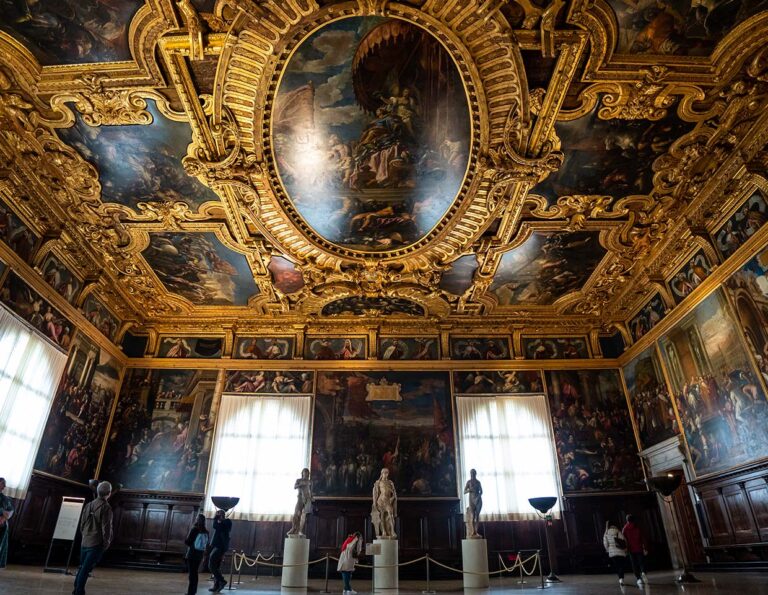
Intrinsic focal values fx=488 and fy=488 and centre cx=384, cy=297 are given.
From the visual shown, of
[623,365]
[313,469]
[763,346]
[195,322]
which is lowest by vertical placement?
[313,469]

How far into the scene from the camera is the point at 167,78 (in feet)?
28.6

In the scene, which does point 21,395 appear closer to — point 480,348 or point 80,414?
point 80,414

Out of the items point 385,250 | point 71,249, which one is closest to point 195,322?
point 71,249

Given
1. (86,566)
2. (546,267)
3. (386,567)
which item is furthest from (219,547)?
(546,267)

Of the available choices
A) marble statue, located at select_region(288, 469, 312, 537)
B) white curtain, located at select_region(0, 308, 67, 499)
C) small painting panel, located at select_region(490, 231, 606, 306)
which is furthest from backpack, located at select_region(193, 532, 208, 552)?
small painting panel, located at select_region(490, 231, 606, 306)

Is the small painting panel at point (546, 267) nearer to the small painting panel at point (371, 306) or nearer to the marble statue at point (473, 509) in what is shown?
the small painting panel at point (371, 306)

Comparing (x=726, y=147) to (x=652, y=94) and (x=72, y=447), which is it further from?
(x=72, y=447)

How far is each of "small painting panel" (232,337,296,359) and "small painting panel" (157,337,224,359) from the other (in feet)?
2.12

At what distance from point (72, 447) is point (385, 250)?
1020cm

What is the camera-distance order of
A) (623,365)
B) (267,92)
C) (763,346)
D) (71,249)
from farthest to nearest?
(623,365)
(71,249)
(763,346)
(267,92)

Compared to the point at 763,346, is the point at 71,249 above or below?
above

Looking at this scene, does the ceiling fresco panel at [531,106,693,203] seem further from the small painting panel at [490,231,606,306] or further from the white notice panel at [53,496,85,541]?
the white notice panel at [53,496,85,541]

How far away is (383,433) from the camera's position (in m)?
15.1

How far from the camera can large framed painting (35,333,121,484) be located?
1274cm
